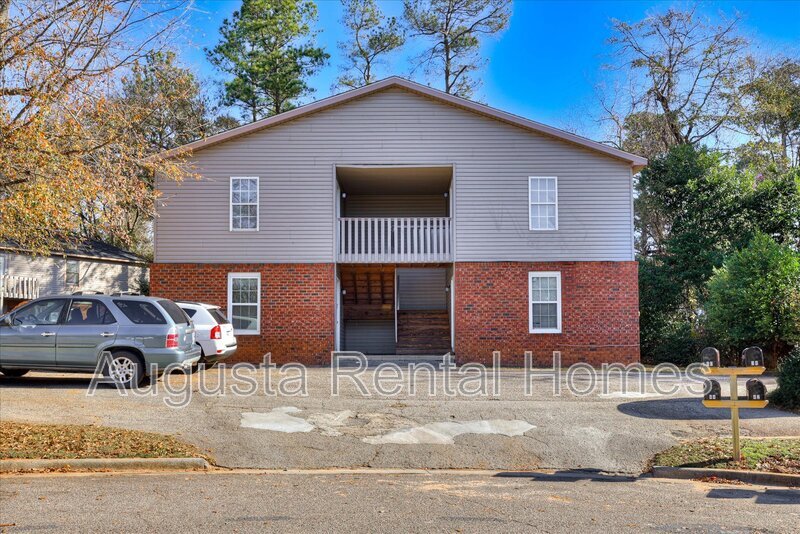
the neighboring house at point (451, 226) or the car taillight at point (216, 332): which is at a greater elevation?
the neighboring house at point (451, 226)

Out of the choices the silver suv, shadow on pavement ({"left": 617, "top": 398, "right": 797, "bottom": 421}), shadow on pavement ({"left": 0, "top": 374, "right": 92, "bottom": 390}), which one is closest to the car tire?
shadow on pavement ({"left": 0, "top": 374, "right": 92, "bottom": 390})

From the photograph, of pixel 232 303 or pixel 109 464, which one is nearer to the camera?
pixel 109 464

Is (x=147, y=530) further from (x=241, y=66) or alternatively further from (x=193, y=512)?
(x=241, y=66)

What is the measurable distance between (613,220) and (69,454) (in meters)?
15.3

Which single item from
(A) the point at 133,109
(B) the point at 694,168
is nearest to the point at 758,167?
(B) the point at 694,168

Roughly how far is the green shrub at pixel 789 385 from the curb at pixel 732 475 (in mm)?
4328

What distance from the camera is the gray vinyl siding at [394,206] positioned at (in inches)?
946

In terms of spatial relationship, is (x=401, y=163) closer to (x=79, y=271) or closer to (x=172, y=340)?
(x=172, y=340)

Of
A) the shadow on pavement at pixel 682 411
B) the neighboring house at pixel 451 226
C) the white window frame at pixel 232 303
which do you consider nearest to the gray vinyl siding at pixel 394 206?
the neighboring house at pixel 451 226

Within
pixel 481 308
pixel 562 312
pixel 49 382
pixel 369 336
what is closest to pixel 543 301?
pixel 562 312

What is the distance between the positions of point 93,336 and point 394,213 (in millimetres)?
12745

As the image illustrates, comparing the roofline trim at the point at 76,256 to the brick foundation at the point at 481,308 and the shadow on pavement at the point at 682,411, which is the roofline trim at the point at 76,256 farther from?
the shadow on pavement at the point at 682,411

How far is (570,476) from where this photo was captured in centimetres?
895

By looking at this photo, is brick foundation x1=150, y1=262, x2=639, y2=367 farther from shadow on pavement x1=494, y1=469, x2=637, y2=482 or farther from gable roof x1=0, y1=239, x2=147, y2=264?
shadow on pavement x1=494, y1=469, x2=637, y2=482
